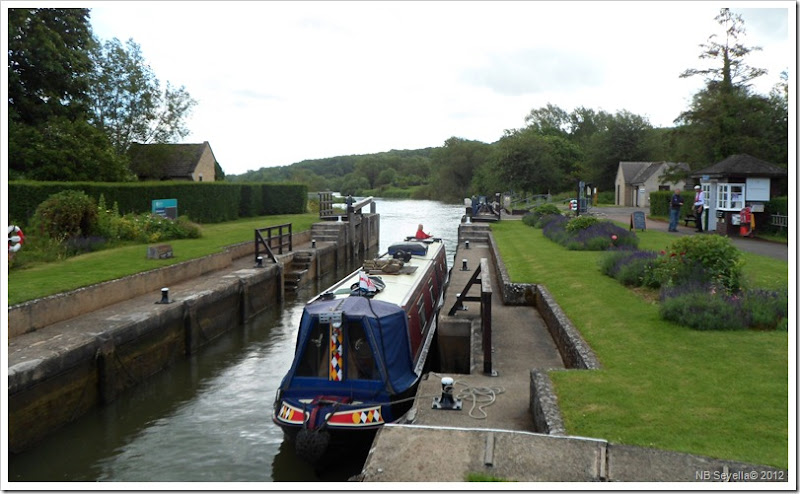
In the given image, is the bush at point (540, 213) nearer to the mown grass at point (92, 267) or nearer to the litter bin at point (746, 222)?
the litter bin at point (746, 222)

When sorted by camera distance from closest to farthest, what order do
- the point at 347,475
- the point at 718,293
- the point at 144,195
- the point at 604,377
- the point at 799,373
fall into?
the point at 799,373 → the point at 604,377 → the point at 347,475 → the point at 718,293 → the point at 144,195

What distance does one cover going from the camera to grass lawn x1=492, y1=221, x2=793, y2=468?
6082 mm

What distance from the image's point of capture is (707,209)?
2450 centimetres

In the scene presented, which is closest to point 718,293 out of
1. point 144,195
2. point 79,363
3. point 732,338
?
point 732,338

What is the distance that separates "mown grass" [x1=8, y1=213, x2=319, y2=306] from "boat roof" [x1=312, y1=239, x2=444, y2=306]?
18.5 ft

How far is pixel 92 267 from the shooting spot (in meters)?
16.5

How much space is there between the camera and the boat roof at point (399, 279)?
11734mm

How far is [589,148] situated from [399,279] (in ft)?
194

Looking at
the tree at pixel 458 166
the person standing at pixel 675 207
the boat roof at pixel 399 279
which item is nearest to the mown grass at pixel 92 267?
the boat roof at pixel 399 279

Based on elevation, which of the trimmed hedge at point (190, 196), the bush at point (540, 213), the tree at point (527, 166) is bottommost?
the bush at point (540, 213)

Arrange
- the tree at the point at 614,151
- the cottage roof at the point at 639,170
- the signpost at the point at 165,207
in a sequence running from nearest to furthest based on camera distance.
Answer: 1. the signpost at the point at 165,207
2. the cottage roof at the point at 639,170
3. the tree at the point at 614,151

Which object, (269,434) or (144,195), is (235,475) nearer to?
(269,434)

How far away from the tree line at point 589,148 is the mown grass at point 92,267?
22708 mm

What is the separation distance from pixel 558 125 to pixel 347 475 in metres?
97.7
